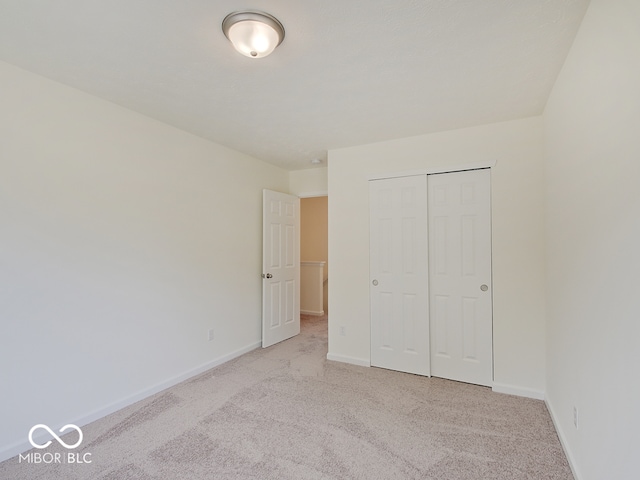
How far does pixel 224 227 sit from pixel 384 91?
224 cm

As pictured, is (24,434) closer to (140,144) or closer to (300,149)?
(140,144)

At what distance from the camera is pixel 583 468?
62.2 inches

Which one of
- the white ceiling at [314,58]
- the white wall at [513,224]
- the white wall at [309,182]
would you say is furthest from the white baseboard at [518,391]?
the white wall at [309,182]

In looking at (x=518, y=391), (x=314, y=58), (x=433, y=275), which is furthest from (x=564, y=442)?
(x=314, y=58)

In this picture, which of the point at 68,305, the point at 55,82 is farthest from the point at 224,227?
the point at 55,82

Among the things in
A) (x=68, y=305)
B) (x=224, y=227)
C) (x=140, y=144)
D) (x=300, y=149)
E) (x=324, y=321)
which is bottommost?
(x=324, y=321)

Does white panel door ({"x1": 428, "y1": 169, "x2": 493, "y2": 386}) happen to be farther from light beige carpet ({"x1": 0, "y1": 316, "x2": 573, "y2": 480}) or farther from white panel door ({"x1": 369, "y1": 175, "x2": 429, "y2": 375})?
light beige carpet ({"x1": 0, "y1": 316, "x2": 573, "y2": 480})

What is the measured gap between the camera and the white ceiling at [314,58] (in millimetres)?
1470

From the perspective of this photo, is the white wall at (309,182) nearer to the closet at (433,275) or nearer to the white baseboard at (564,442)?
the closet at (433,275)

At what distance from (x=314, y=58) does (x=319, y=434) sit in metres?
2.46

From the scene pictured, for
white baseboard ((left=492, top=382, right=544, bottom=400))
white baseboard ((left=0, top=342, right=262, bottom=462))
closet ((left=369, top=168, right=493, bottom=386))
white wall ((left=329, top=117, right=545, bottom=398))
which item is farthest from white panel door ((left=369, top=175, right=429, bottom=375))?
white baseboard ((left=0, top=342, right=262, bottom=462))

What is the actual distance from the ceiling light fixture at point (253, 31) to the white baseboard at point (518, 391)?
320 cm

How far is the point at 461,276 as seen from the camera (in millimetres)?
2947

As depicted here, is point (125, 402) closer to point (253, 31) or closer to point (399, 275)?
point (399, 275)
